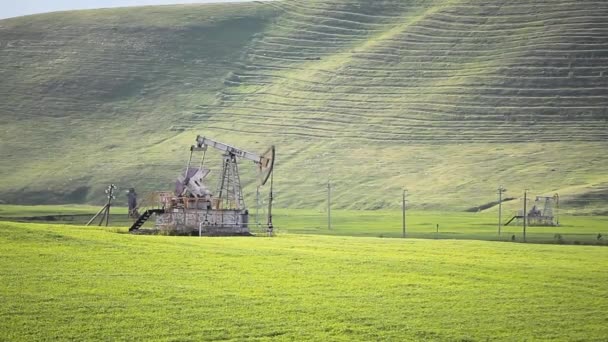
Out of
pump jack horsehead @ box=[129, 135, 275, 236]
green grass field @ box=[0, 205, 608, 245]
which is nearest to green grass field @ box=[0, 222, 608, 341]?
pump jack horsehead @ box=[129, 135, 275, 236]

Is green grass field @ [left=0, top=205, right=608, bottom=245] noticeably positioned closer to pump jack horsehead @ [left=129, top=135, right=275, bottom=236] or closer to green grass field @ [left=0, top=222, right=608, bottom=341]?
pump jack horsehead @ [left=129, top=135, right=275, bottom=236]

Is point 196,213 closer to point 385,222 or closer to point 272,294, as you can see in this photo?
point 272,294

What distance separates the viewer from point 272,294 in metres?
33.0

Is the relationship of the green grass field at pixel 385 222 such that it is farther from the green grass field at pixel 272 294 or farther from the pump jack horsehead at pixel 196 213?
the green grass field at pixel 272 294

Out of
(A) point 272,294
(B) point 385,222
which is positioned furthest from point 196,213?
(B) point 385,222

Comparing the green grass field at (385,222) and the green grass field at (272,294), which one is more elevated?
the green grass field at (385,222)

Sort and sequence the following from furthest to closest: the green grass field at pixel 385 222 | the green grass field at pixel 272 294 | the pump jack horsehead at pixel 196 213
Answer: the green grass field at pixel 385 222, the pump jack horsehead at pixel 196 213, the green grass field at pixel 272 294

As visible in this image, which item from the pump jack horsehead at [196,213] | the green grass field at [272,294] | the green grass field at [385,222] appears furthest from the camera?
the green grass field at [385,222]

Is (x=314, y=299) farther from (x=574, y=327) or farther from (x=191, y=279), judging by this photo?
(x=574, y=327)

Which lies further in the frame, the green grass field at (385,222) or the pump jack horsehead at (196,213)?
the green grass field at (385,222)

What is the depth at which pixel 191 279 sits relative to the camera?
114 feet

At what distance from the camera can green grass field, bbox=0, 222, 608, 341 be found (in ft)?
92.3

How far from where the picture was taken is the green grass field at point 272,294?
28.1m

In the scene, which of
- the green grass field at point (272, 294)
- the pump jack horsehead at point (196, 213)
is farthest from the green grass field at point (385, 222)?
the green grass field at point (272, 294)
